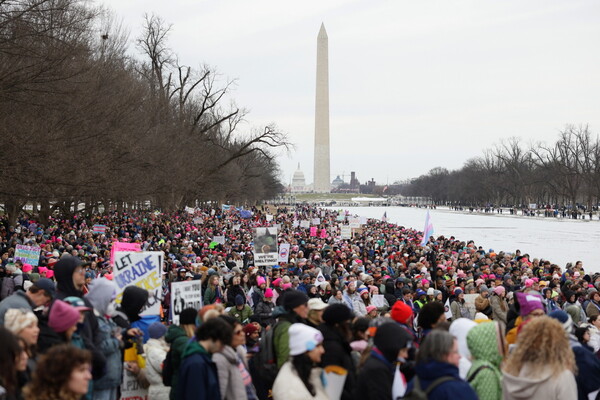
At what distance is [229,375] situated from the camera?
531 centimetres

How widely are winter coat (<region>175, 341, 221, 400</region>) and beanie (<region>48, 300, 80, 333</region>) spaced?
769mm

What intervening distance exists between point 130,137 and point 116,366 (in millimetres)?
25589

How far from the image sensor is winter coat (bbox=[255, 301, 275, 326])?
32.3ft

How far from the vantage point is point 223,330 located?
207 inches

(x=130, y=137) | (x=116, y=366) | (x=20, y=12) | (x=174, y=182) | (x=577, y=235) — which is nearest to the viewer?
(x=116, y=366)

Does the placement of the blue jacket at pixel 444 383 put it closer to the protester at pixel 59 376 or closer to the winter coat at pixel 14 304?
the protester at pixel 59 376

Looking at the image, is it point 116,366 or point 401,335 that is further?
point 116,366

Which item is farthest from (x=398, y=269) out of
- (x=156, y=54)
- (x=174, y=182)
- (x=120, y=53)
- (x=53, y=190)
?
(x=156, y=54)

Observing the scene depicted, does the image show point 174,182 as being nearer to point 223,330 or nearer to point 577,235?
point 577,235

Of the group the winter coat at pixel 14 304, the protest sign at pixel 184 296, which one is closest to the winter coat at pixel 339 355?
the winter coat at pixel 14 304

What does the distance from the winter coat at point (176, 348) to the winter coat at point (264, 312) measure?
358cm

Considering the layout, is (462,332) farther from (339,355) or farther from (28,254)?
(28,254)

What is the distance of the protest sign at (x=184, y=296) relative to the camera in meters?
8.55

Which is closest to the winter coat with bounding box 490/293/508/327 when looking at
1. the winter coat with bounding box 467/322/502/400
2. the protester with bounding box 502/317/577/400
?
the winter coat with bounding box 467/322/502/400
